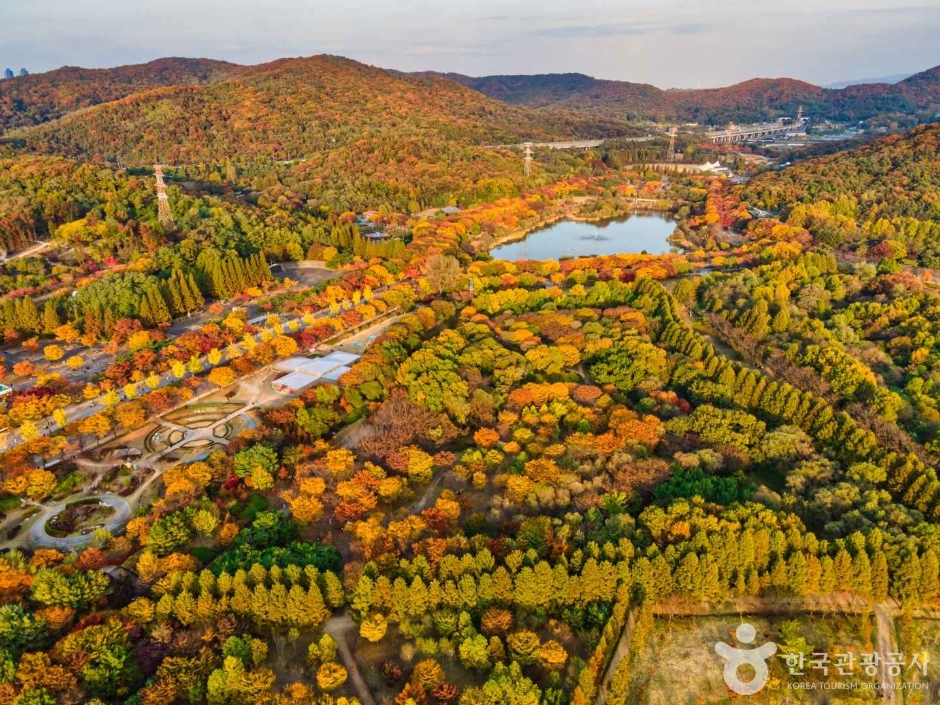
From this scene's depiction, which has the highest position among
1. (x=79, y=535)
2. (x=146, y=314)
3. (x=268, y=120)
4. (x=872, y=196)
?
(x=268, y=120)

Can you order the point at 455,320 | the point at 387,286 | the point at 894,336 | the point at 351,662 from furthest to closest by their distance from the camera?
the point at 387,286
the point at 455,320
the point at 894,336
the point at 351,662

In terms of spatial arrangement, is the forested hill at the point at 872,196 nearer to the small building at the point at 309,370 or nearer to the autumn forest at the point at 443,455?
the autumn forest at the point at 443,455

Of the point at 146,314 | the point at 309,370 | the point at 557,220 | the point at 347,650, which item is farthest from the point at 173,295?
the point at 557,220

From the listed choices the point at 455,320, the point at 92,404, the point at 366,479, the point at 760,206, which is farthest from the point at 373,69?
the point at 366,479

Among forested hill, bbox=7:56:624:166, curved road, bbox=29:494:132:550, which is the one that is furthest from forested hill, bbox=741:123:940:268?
curved road, bbox=29:494:132:550

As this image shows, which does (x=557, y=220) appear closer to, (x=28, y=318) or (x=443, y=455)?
(x=443, y=455)

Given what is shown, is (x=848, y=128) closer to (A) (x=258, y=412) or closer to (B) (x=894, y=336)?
(B) (x=894, y=336)

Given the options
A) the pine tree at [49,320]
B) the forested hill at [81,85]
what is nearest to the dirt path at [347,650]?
the pine tree at [49,320]
